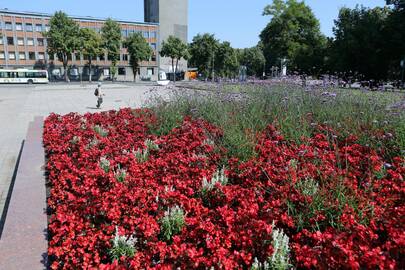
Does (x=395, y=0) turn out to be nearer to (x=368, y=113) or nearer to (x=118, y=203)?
(x=368, y=113)

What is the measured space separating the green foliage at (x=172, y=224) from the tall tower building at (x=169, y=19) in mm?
78135

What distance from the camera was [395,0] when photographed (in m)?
26.6

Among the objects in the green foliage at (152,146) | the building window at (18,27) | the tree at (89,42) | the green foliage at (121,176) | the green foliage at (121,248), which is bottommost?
the green foliage at (121,248)

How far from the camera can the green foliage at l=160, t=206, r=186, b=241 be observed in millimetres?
2781

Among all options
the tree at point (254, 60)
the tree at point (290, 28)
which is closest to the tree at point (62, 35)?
the tree at point (290, 28)

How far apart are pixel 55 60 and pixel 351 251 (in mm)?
72028

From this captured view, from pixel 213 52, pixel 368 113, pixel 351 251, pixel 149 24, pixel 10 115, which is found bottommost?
pixel 10 115

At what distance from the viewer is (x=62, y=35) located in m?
56.5

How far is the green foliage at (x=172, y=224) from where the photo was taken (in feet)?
9.12

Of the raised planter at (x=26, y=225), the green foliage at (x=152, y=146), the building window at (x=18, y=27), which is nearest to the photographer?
the raised planter at (x=26, y=225)

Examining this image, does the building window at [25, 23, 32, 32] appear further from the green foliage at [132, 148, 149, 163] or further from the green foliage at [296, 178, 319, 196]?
the green foliage at [296, 178, 319, 196]

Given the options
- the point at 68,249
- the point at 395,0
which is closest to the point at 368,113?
the point at 68,249

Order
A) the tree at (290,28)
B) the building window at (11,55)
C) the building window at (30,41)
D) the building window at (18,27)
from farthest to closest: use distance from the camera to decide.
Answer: the building window at (30,41)
the building window at (18,27)
the building window at (11,55)
the tree at (290,28)

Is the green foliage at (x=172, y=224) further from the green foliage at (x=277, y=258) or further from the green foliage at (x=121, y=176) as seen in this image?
the green foliage at (x=121, y=176)
